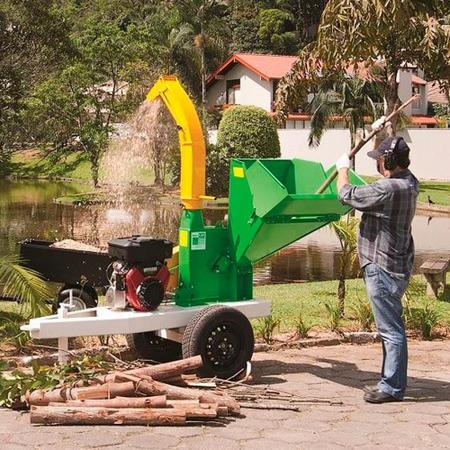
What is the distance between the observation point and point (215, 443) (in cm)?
539

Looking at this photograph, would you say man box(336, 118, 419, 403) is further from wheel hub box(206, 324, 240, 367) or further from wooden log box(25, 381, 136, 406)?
wooden log box(25, 381, 136, 406)

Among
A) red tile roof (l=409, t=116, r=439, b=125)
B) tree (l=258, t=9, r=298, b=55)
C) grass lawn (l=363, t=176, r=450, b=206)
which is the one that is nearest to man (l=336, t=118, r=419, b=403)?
grass lawn (l=363, t=176, r=450, b=206)

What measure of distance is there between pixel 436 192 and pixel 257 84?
1912cm

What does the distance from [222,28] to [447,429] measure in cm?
5868

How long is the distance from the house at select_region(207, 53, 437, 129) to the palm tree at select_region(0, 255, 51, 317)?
44439mm

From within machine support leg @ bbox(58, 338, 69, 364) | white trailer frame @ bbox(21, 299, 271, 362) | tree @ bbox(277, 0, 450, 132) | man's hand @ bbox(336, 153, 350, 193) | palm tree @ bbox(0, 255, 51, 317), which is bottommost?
machine support leg @ bbox(58, 338, 69, 364)

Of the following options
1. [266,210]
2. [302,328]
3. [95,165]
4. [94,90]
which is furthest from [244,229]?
[94,90]

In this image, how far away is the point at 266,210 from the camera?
6.83m

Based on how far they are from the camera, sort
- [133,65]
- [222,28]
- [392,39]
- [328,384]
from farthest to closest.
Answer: [222,28], [133,65], [392,39], [328,384]

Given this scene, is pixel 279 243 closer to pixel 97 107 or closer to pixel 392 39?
pixel 392 39

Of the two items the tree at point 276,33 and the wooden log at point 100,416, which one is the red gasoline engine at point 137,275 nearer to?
the wooden log at point 100,416

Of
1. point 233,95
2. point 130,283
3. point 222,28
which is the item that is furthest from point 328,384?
point 222,28

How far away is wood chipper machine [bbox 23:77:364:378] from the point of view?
6777 millimetres

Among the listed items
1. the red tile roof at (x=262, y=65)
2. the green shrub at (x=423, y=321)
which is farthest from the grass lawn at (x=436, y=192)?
the green shrub at (x=423, y=321)
